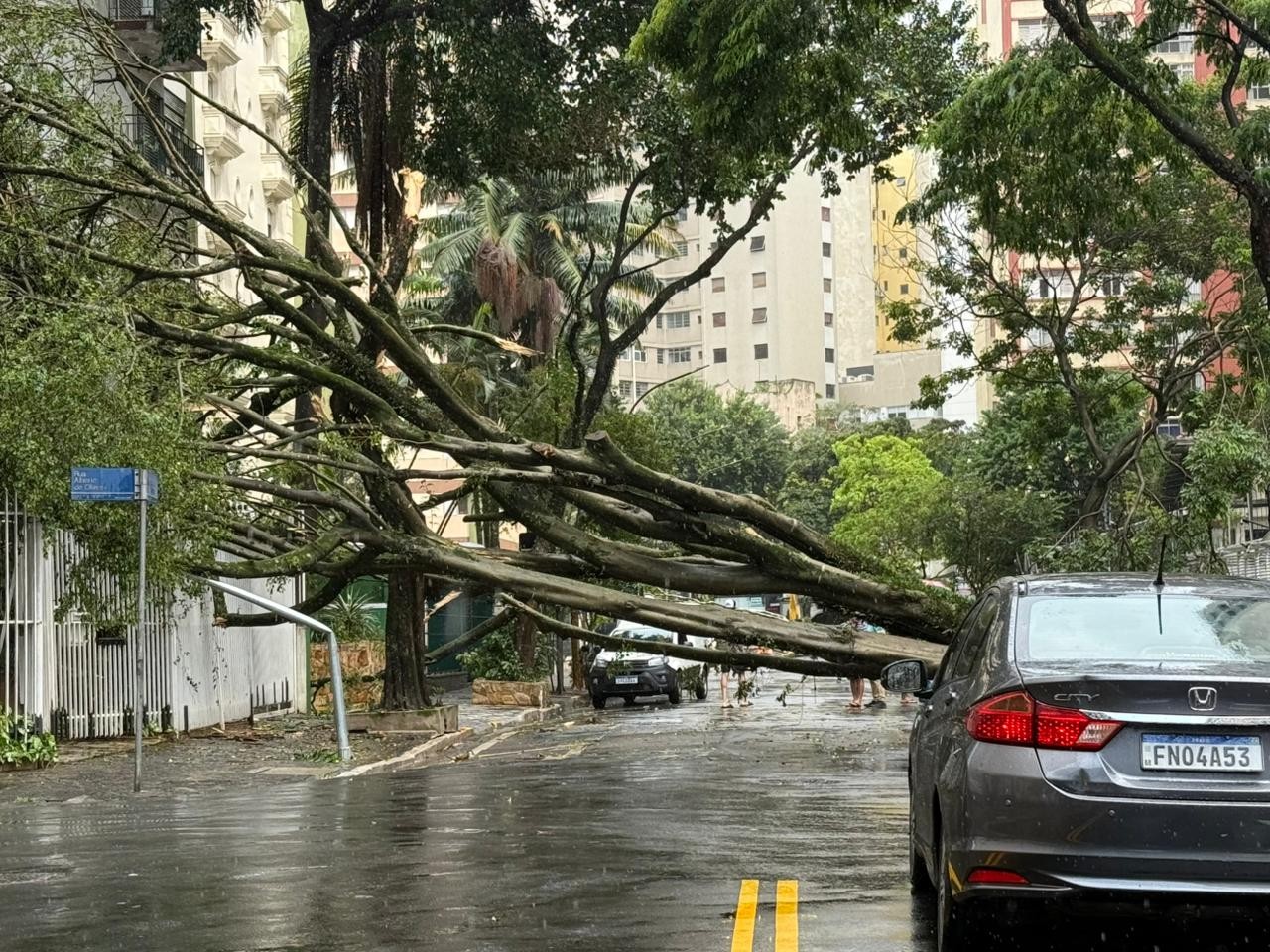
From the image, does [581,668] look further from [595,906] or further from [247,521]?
[595,906]

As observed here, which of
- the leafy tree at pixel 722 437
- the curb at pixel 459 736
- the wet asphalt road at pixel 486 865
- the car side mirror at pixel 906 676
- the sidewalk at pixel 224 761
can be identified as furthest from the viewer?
the leafy tree at pixel 722 437

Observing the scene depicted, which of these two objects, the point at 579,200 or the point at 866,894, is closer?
the point at 866,894

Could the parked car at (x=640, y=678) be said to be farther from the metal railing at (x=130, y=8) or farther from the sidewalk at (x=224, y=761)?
the metal railing at (x=130, y=8)

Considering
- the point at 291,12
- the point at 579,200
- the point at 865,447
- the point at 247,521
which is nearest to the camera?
the point at 247,521

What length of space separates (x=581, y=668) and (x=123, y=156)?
24.9 m

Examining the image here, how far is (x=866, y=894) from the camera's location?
28.8 ft

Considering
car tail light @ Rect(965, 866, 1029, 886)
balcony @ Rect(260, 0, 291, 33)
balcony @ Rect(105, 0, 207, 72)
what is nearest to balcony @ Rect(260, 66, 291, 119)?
balcony @ Rect(260, 0, 291, 33)

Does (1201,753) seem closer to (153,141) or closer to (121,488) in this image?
(121,488)

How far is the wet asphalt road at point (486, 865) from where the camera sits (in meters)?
7.67

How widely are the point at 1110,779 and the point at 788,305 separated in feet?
405

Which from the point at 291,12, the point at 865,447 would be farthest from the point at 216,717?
the point at 865,447

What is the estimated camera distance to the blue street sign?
50.8ft

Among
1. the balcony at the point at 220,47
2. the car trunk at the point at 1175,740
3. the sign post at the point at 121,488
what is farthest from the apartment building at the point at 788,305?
the car trunk at the point at 1175,740

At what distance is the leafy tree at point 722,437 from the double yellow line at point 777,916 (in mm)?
83177
